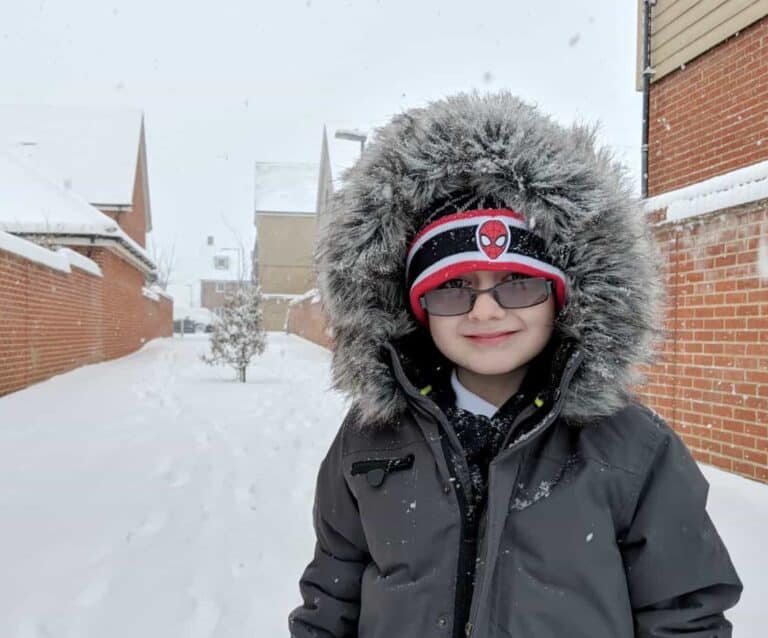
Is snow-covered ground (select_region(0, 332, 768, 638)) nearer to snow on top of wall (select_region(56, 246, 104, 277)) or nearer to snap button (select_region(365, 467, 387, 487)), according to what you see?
snap button (select_region(365, 467, 387, 487))

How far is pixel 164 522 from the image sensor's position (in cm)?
389

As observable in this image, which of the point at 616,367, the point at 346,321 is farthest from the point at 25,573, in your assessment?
the point at 616,367

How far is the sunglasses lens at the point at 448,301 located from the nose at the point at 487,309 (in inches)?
1.0

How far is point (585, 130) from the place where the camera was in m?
1.62

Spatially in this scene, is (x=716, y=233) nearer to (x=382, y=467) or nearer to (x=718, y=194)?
(x=718, y=194)

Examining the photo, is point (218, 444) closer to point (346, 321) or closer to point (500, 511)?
point (346, 321)

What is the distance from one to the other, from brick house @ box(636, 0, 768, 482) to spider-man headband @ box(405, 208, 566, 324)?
138 cm

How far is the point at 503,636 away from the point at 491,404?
517mm

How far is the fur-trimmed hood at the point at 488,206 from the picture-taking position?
4.87ft

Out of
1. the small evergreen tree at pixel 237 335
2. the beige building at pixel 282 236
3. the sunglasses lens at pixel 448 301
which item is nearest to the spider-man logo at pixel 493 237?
the sunglasses lens at pixel 448 301

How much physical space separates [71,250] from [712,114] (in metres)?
11.2

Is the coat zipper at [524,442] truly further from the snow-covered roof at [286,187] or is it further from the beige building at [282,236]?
the snow-covered roof at [286,187]

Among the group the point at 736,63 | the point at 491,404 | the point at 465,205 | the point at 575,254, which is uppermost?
the point at 736,63

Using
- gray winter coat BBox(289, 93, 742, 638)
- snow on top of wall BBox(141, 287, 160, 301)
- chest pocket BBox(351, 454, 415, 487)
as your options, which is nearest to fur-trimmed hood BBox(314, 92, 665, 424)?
gray winter coat BBox(289, 93, 742, 638)
